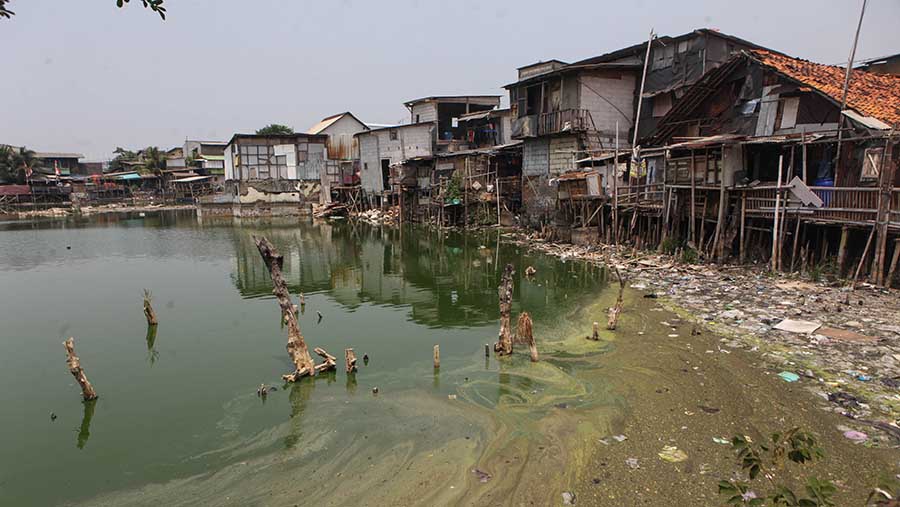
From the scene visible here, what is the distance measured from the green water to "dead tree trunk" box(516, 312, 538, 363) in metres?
0.27

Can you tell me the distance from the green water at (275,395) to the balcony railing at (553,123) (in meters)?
8.76

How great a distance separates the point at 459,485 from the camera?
19.8 ft

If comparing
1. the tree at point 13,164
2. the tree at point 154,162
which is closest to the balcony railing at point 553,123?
the tree at point 154,162

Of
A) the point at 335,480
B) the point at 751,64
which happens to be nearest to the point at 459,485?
the point at 335,480

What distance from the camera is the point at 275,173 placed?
48156mm

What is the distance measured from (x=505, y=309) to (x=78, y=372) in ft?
23.3

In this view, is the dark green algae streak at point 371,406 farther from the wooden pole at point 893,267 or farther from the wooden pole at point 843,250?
the wooden pole at point 893,267

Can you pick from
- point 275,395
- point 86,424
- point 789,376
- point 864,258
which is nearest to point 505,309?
point 275,395

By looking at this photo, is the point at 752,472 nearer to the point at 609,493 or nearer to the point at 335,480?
the point at 609,493

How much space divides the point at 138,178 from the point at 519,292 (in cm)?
6149

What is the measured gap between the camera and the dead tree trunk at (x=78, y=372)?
8250 millimetres

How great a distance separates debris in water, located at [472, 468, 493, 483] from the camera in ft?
20.1

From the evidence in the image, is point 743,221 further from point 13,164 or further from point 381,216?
point 13,164

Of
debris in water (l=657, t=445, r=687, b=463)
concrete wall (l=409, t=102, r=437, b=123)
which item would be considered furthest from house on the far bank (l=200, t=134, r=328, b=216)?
debris in water (l=657, t=445, r=687, b=463)
